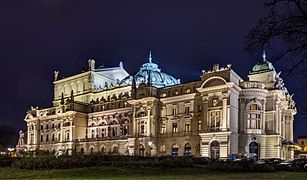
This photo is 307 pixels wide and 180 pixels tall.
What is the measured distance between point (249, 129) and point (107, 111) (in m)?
42.2

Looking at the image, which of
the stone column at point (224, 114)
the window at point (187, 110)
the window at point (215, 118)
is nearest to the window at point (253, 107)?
the window at point (215, 118)

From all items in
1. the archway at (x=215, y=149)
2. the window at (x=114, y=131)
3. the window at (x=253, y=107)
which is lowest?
the archway at (x=215, y=149)

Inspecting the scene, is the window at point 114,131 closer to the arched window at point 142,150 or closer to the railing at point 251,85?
the arched window at point 142,150

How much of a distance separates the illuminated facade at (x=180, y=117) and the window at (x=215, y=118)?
0.20 metres

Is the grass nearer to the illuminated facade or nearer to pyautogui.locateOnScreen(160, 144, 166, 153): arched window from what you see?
the illuminated facade

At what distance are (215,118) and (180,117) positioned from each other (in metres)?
11.1

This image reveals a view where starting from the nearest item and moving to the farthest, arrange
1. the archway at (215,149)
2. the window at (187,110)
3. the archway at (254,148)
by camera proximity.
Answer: the archway at (215,149) < the archway at (254,148) < the window at (187,110)

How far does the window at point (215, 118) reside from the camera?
261 ft

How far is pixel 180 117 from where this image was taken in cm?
8912

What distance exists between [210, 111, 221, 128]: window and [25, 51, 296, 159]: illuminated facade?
20cm

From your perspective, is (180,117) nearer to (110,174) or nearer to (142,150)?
(142,150)

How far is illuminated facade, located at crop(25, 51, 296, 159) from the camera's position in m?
79.5

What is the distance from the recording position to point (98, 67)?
446 ft

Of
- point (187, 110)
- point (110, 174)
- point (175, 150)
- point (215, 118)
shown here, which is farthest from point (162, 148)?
point (110, 174)
